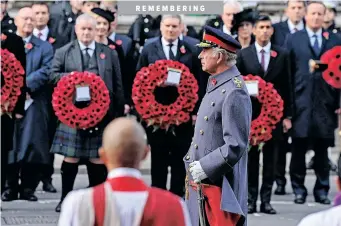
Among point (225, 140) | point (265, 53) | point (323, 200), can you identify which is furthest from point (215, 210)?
point (323, 200)

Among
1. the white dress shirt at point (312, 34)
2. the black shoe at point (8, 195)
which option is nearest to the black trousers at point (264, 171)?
the white dress shirt at point (312, 34)

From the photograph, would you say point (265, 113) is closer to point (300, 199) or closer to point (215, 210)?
point (300, 199)

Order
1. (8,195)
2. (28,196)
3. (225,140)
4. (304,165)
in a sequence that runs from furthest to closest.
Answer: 1. (304,165)
2. (28,196)
3. (8,195)
4. (225,140)

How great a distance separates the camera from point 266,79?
45.9 feet

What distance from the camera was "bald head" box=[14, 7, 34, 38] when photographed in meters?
14.5

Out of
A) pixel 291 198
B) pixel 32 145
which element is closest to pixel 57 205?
pixel 32 145

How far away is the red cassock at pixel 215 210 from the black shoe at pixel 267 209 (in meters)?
5.30

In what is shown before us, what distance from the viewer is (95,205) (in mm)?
5652

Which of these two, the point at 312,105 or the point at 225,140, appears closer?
the point at 225,140

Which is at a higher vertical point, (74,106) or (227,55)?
(227,55)

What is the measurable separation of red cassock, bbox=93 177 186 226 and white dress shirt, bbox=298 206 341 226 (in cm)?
55

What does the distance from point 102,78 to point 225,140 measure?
17.0 ft

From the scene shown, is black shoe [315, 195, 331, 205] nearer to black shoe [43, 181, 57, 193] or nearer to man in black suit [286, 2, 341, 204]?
man in black suit [286, 2, 341, 204]

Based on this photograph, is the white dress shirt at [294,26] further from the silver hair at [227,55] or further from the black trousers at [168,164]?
the silver hair at [227,55]
